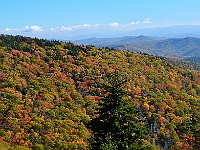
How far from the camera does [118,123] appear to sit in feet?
53.8

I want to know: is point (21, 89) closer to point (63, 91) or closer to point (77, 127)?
point (63, 91)

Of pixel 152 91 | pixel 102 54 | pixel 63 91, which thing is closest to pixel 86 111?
pixel 63 91

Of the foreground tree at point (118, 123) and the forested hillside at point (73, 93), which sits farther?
the forested hillside at point (73, 93)

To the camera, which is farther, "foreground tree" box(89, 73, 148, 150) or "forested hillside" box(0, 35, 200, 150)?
"forested hillside" box(0, 35, 200, 150)

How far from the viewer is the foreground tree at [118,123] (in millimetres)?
16436

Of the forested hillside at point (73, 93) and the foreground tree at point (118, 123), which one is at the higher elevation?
the foreground tree at point (118, 123)

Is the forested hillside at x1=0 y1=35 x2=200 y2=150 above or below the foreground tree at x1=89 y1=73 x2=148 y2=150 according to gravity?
below

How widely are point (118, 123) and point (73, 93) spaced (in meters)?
81.8

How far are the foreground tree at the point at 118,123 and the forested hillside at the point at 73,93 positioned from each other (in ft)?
49.4

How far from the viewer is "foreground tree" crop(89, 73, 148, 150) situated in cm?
1644

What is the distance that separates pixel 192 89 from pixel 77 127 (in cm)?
7514

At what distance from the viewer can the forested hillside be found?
68.6m

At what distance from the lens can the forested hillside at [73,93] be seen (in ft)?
225

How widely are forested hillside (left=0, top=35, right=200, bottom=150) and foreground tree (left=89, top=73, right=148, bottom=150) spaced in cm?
1507
